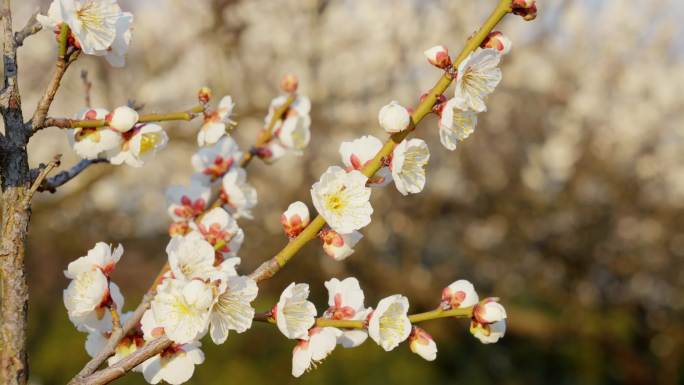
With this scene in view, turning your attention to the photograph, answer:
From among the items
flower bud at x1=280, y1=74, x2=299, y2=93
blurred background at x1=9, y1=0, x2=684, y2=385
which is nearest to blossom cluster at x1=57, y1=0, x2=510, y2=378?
flower bud at x1=280, y1=74, x2=299, y2=93

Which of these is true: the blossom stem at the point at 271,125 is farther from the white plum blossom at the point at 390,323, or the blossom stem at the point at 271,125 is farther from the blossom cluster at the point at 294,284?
the white plum blossom at the point at 390,323

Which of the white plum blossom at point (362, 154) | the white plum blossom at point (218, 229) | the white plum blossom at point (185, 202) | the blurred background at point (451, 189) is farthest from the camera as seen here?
the blurred background at point (451, 189)

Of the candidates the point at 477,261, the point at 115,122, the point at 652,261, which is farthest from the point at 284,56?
the point at 115,122

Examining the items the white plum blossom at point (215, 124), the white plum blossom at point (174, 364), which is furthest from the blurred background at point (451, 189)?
the white plum blossom at point (174, 364)

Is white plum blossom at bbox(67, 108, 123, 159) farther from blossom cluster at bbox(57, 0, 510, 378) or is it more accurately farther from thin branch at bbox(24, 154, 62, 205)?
thin branch at bbox(24, 154, 62, 205)

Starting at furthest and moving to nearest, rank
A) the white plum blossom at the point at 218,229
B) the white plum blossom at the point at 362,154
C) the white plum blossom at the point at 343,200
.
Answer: the white plum blossom at the point at 218,229 → the white plum blossom at the point at 362,154 → the white plum blossom at the point at 343,200

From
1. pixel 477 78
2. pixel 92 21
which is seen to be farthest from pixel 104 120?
pixel 477 78
